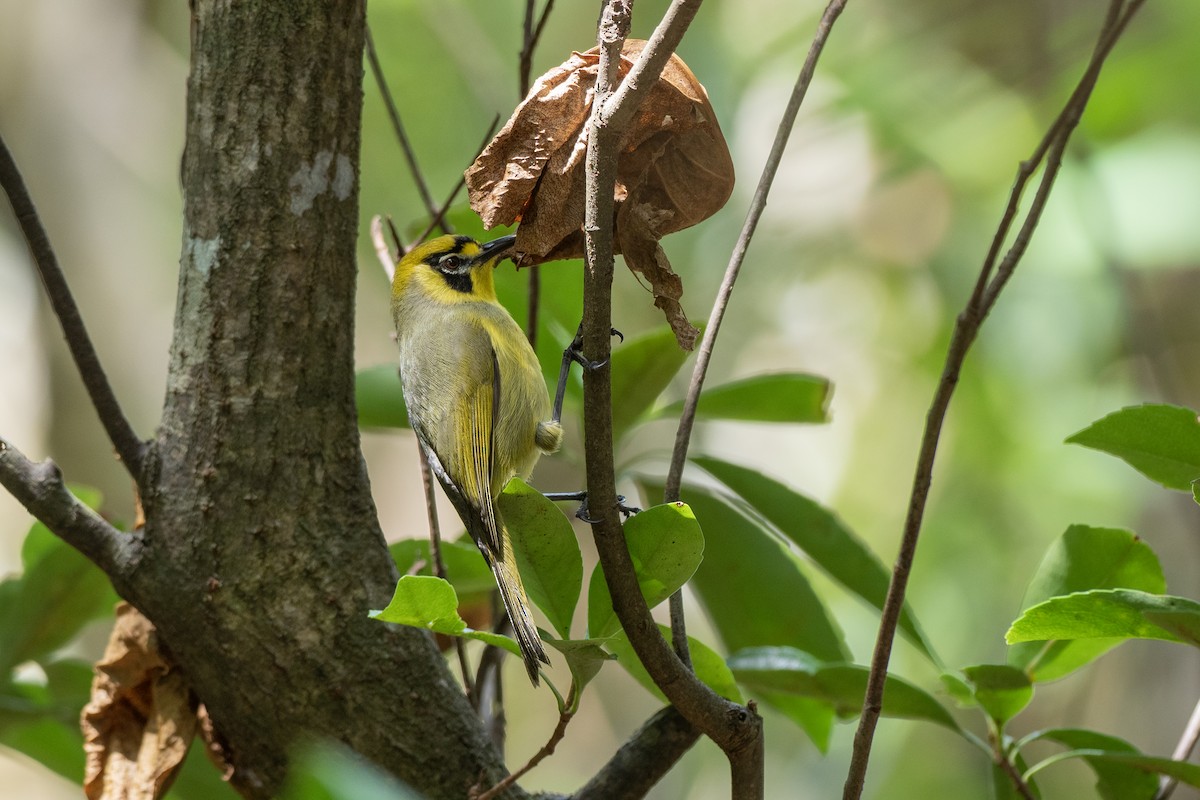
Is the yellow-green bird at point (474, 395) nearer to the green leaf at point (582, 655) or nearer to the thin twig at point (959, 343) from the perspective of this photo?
the green leaf at point (582, 655)

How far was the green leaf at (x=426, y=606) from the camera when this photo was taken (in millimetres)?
993

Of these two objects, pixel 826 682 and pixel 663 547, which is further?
pixel 826 682

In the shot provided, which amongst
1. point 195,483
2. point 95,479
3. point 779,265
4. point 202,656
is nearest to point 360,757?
point 202,656

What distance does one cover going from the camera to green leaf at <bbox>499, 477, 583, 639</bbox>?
114 centimetres

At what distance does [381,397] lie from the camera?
1920 millimetres

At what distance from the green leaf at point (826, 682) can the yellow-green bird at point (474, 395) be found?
0.44 m

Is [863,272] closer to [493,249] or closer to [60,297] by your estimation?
[493,249]

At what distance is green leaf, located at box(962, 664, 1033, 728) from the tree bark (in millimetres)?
678

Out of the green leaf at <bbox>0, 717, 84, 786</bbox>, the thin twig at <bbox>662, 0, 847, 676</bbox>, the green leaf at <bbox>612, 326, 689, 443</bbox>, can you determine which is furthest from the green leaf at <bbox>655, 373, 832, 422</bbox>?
the green leaf at <bbox>0, 717, 84, 786</bbox>

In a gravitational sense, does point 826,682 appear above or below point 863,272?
below

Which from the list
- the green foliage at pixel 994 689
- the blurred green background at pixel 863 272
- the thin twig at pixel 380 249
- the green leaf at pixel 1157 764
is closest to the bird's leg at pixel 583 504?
the green foliage at pixel 994 689

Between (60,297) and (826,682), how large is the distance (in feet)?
3.88

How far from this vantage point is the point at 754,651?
1510 mm

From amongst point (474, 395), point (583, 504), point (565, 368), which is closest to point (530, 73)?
point (565, 368)
